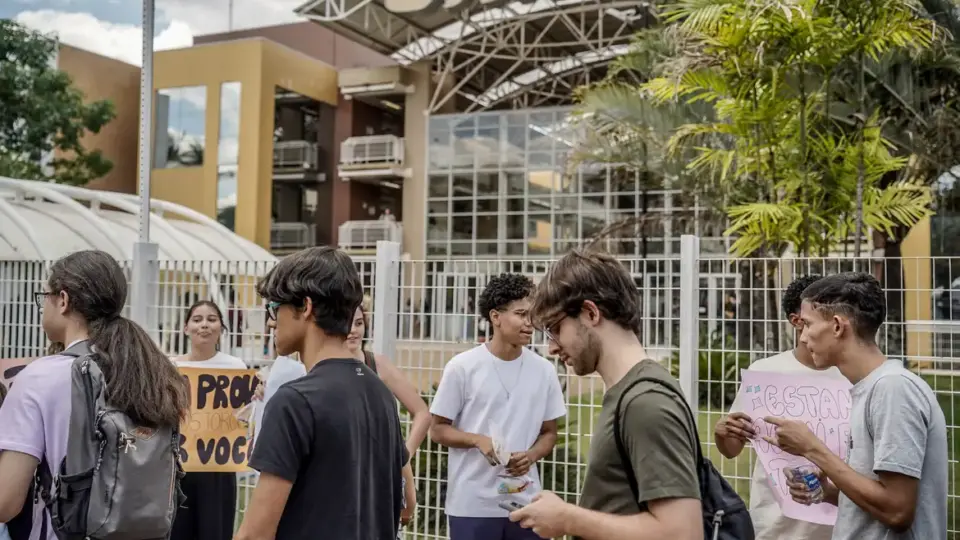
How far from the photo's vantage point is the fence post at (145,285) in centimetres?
711

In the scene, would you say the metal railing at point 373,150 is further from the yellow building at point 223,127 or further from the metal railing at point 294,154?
the yellow building at point 223,127

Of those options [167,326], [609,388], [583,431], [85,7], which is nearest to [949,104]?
[583,431]

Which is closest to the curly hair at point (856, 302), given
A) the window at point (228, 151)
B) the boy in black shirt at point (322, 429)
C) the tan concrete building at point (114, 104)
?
the boy in black shirt at point (322, 429)

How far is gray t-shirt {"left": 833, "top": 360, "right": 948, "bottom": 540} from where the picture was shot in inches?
110

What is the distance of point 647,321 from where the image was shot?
5941mm

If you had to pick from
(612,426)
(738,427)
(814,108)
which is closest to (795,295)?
(738,427)

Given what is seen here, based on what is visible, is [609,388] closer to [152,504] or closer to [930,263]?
[152,504]

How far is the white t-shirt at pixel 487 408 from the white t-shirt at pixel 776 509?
1.03m

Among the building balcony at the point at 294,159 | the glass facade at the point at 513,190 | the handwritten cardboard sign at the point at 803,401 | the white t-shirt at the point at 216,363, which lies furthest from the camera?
the building balcony at the point at 294,159

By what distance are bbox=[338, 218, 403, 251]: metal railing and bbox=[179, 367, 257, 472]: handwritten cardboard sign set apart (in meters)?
24.0

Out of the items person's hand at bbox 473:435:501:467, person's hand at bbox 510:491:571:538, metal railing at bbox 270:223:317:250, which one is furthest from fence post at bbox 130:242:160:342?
metal railing at bbox 270:223:317:250

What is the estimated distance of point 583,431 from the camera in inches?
252

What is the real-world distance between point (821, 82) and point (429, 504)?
19.5 ft

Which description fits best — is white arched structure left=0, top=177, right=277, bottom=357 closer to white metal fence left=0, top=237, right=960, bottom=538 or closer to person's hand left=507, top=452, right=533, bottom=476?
white metal fence left=0, top=237, right=960, bottom=538
